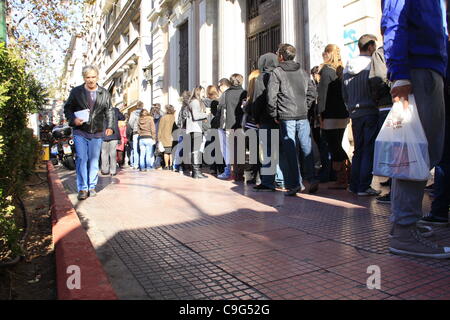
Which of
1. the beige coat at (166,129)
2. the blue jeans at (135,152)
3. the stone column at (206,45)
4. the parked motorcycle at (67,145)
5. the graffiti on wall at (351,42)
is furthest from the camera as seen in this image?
the stone column at (206,45)

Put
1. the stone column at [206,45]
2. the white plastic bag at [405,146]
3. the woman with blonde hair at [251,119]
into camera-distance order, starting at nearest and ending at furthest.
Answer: the white plastic bag at [405,146] → the woman with blonde hair at [251,119] → the stone column at [206,45]

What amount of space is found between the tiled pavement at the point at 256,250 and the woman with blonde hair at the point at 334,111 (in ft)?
2.63

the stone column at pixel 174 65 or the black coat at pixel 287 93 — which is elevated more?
the stone column at pixel 174 65

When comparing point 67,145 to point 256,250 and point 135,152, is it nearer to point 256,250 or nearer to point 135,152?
point 135,152

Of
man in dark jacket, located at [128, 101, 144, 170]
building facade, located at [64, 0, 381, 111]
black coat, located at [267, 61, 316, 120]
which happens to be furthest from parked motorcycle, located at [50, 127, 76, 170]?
black coat, located at [267, 61, 316, 120]

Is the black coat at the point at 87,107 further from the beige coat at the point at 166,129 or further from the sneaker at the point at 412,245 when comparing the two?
the beige coat at the point at 166,129

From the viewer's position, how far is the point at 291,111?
5543mm

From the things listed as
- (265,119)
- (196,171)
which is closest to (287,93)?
(265,119)

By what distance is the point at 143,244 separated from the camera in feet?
11.2

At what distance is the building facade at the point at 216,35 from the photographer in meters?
8.37

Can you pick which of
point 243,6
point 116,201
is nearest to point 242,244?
point 116,201

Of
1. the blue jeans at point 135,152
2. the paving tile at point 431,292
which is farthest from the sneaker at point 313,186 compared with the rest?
the blue jeans at point 135,152
